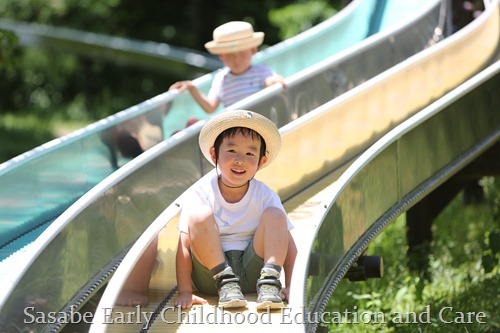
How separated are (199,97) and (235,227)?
298 centimetres

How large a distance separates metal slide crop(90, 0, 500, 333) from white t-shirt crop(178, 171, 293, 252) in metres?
0.18

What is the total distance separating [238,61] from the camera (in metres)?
7.84

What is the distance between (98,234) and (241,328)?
127 cm

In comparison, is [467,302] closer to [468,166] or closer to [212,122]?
[468,166]

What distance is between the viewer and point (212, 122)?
4941mm

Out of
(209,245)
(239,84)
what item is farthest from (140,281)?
(239,84)

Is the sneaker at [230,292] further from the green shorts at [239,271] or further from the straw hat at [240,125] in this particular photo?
the straw hat at [240,125]

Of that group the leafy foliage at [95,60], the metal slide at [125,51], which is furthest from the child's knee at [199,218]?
the leafy foliage at [95,60]

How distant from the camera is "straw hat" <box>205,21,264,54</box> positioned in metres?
7.76

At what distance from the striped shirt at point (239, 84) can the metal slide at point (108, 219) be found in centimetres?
28

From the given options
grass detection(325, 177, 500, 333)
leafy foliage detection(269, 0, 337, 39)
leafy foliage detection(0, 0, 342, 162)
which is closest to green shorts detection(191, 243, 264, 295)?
grass detection(325, 177, 500, 333)

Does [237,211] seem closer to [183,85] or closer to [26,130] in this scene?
[183,85]

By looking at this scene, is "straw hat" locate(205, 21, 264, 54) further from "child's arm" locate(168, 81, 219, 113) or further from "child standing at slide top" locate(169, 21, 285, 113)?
"child's arm" locate(168, 81, 219, 113)

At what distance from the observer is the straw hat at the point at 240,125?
491cm
